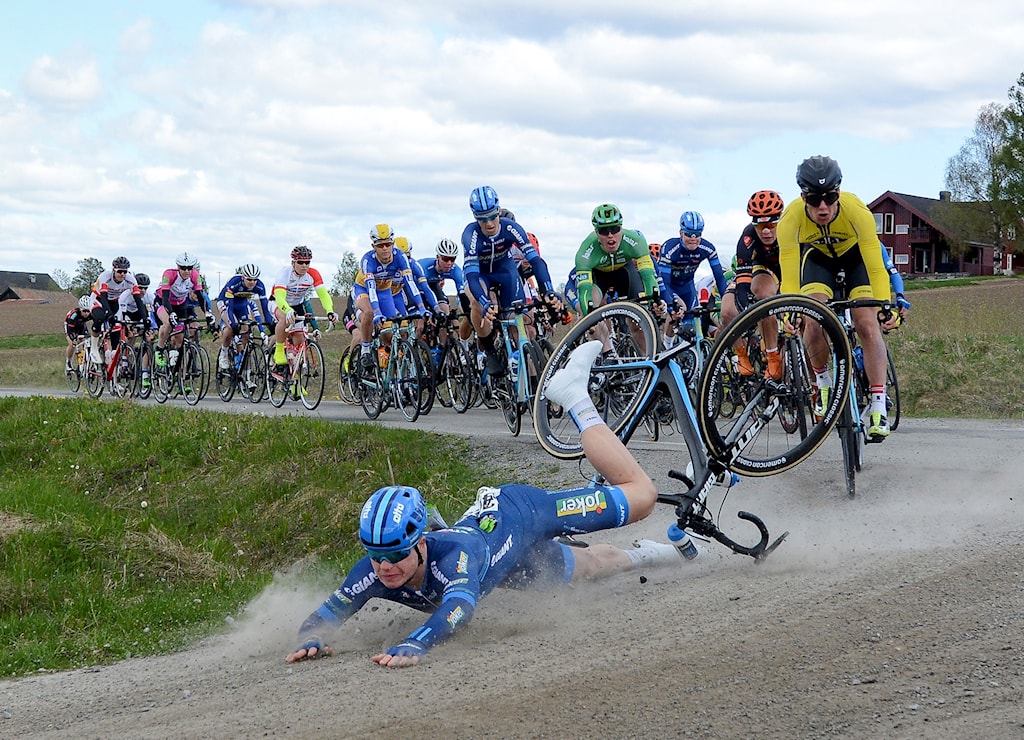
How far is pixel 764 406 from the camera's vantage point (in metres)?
7.39

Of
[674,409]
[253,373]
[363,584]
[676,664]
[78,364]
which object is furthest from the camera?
[78,364]

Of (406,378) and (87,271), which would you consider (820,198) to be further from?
(87,271)

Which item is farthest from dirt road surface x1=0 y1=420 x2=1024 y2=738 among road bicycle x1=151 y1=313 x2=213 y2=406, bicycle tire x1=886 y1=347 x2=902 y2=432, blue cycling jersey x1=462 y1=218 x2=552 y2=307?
road bicycle x1=151 y1=313 x2=213 y2=406

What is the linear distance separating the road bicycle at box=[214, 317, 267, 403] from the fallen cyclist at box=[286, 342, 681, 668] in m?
13.5

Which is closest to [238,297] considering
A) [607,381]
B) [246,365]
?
[246,365]

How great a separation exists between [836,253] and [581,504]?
3.07 m

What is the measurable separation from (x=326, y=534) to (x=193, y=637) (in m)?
3.79

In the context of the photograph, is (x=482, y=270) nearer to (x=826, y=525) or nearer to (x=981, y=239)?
(x=826, y=525)

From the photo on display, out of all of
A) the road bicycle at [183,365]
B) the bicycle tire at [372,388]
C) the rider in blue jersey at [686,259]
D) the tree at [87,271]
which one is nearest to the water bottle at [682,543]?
the rider in blue jersey at [686,259]

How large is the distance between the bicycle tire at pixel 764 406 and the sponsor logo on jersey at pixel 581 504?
3.10ft

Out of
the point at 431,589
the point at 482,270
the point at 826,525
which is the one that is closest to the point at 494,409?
the point at 482,270

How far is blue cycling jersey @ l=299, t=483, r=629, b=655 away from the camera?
583cm

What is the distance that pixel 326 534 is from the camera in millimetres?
11250

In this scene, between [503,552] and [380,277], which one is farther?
[380,277]
